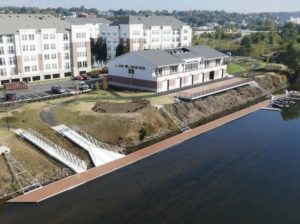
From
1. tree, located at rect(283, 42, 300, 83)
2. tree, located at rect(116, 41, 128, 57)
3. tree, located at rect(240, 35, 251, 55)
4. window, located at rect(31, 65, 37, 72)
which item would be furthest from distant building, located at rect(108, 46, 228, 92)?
tree, located at rect(240, 35, 251, 55)

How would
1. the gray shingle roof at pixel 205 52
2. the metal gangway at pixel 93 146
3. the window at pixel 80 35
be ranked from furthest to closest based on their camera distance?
the window at pixel 80 35 < the gray shingle roof at pixel 205 52 < the metal gangway at pixel 93 146

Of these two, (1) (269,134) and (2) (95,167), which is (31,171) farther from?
(1) (269,134)

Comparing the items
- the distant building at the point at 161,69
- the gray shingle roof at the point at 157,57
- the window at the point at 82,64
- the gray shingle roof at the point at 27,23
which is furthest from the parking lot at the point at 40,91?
the gray shingle roof at the point at 27,23

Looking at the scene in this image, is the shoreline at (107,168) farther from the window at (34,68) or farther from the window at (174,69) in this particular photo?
the window at (34,68)

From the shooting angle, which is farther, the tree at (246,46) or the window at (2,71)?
the tree at (246,46)

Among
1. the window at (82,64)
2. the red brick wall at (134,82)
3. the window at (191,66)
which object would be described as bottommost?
the red brick wall at (134,82)

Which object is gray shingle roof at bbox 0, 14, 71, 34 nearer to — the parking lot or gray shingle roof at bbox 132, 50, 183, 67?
the parking lot

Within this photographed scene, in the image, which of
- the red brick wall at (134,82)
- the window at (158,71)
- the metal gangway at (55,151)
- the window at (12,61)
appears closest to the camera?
the metal gangway at (55,151)

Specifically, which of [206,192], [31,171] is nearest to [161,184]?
[206,192]
